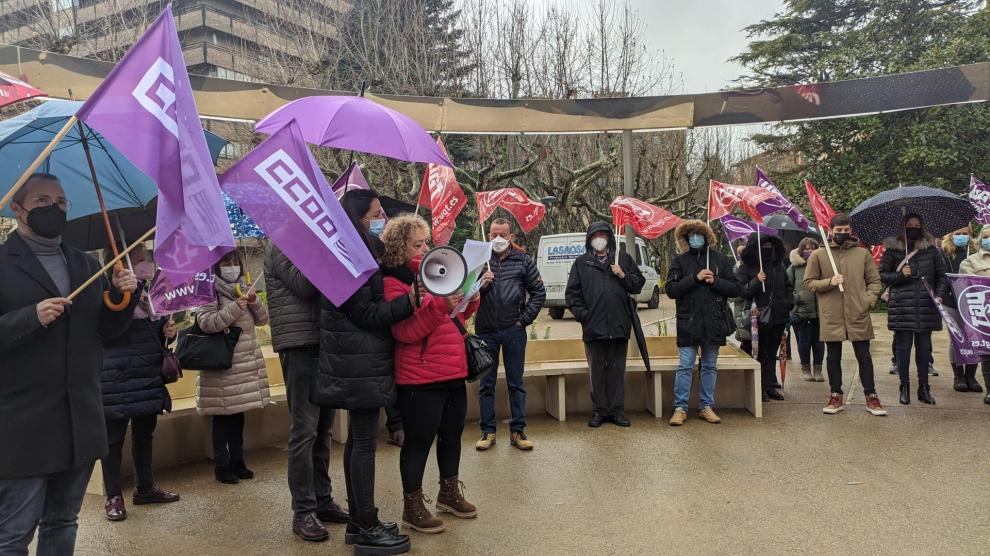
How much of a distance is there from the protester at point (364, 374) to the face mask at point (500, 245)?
2.32 m

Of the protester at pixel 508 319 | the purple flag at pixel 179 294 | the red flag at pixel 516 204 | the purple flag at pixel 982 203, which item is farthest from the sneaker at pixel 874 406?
the purple flag at pixel 179 294

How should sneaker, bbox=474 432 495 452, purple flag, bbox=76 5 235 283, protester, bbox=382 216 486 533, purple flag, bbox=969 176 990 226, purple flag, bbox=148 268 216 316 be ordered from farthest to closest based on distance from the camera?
1. purple flag, bbox=969 176 990 226
2. sneaker, bbox=474 432 495 452
3. purple flag, bbox=148 268 216 316
4. protester, bbox=382 216 486 533
5. purple flag, bbox=76 5 235 283

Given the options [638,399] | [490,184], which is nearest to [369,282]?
[638,399]

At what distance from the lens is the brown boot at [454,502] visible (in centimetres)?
471

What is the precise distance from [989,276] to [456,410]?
A: 5.84 m

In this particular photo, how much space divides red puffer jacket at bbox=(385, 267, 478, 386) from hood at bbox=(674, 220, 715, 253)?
3.72 meters

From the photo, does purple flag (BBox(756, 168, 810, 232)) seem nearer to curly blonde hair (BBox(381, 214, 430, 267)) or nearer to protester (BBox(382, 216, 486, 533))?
protester (BBox(382, 216, 486, 533))

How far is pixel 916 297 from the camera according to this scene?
774 cm

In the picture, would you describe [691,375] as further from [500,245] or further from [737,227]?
[737,227]

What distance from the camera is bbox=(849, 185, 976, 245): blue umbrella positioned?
7.83 m

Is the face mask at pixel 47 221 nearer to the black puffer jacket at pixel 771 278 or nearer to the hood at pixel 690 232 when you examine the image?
the hood at pixel 690 232

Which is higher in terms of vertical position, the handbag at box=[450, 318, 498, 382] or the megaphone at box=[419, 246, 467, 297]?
the megaphone at box=[419, 246, 467, 297]

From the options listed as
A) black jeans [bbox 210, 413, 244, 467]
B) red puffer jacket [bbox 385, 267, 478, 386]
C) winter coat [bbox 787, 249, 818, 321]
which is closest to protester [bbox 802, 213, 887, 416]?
winter coat [bbox 787, 249, 818, 321]

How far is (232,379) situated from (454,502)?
6.52 ft
